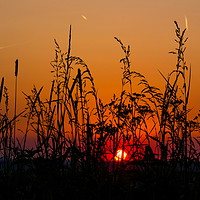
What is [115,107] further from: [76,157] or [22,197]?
[22,197]

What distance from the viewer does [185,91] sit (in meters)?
4.59

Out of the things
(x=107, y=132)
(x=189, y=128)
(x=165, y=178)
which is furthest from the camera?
(x=189, y=128)

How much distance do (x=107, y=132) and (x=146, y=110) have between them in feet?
2.12

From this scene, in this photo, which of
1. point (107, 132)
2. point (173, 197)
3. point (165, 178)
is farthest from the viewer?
point (107, 132)

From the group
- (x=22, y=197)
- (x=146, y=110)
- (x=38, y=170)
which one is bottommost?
(x=22, y=197)

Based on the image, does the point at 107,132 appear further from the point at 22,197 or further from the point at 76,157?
the point at 22,197

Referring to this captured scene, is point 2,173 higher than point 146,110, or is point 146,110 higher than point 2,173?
point 146,110

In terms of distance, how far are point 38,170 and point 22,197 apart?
1.04 feet

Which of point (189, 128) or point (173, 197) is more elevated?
point (189, 128)

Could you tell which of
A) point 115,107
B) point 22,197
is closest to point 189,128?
→ point 115,107

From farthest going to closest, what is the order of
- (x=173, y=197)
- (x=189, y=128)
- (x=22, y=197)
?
(x=189, y=128)
(x=22, y=197)
(x=173, y=197)

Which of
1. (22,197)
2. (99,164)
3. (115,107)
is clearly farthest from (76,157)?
(115,107)

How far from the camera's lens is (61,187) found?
3871 millimetres

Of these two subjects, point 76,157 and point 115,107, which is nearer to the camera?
point 76,157
